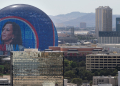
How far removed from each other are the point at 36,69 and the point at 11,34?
46377 mm

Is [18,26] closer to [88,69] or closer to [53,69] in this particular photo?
[88,69]

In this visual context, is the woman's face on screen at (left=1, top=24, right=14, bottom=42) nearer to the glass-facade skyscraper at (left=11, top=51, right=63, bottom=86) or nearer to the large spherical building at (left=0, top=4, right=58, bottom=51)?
the large spherical building at (left=0, top=4, right=58, bottom=51)

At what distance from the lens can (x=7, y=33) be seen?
8275cm

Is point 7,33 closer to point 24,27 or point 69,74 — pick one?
point 24,27

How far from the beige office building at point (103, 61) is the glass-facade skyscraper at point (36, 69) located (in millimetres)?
34499

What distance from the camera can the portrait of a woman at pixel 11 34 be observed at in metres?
82.6

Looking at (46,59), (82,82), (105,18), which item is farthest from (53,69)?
(105,18)

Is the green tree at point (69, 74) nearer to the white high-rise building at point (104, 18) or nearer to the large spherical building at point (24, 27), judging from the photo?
the large spherical building at point (24, 27)

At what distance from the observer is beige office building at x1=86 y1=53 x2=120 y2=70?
71812 mm

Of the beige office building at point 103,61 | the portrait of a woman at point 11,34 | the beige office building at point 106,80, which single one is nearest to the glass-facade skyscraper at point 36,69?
the beige office building at point 106,80

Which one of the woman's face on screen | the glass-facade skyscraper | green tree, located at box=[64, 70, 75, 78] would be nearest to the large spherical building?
the woman's face on screen

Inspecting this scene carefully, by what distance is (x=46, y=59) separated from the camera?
37.3m

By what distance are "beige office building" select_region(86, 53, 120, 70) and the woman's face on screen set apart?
53.5 feet

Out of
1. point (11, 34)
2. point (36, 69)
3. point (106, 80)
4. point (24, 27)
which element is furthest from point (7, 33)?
point (36, 69)
